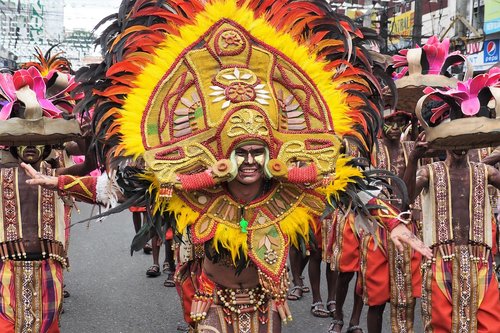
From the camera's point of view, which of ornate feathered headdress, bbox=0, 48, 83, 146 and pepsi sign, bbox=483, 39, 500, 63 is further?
pepsi sign, bbox=483, 39, 500, 63

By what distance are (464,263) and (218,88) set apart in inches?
90.6

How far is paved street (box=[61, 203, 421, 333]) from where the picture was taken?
662cm

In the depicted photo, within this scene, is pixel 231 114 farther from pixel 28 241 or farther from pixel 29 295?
pixel 29 295

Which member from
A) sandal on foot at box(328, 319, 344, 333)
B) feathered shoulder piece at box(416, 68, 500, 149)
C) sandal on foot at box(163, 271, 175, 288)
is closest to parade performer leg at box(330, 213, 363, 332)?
sandal on foot at box(328, 319, 344, 333)

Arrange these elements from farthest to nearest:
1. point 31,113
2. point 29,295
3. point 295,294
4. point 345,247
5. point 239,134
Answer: point 295,294 < point 345,247 < point 29,295 < point 31,113 < point 239,134

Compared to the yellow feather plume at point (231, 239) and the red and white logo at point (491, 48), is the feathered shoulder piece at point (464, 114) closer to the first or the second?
the yellow feather plume at point (231, 239)

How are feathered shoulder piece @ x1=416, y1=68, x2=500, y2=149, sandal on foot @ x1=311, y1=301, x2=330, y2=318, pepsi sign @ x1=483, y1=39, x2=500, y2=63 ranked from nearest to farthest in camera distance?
feathered shoulder piece @ x1=416, y1=68, x2=500, y2=149 → sandal on foot @ x1=311, y1=301, x2=330, y2=318 → pepsi sign @ x1=483, y1=39, x2=500, y2=63

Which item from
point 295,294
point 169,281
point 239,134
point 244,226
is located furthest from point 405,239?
point 169,281

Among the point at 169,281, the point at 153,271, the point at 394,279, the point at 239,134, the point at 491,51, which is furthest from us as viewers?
the point at 491,51

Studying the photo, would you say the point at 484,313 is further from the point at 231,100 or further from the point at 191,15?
the point at 191,15

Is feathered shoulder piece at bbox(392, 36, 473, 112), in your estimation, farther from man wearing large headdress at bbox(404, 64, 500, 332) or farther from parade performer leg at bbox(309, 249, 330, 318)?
parade performer leg at bbox(309, 249, 330, 318)

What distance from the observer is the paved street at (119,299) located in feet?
21.7

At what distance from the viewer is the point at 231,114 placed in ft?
11.0

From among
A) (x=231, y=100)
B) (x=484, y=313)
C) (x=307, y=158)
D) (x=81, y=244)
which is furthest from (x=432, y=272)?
(x=81, y=244)
